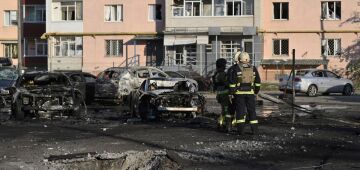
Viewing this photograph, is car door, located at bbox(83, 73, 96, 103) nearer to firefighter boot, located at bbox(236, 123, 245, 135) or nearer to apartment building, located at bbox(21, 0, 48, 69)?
firefighter boot, located at bbox(236, 123, 245, 135)

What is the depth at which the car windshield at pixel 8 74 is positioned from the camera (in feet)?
88.7

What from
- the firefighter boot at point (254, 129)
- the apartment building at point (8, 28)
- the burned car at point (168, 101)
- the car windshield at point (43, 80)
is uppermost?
the apartment building at point (8, 28)

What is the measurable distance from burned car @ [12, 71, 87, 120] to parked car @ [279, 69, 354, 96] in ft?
51.9

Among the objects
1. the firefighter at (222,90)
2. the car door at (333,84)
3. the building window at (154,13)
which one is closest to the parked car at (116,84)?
the firefighter at (222,90)

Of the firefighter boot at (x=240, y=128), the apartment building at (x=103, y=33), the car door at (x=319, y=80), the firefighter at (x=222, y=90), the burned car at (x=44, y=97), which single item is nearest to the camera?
the firefighter boot at (x=240, y=128)

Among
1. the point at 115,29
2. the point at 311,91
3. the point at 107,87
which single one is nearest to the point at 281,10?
the point at 115,29

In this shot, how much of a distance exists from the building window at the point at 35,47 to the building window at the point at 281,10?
20368mm

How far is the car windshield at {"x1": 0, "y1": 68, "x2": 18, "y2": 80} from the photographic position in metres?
27.0

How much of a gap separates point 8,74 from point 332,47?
27.2 metres

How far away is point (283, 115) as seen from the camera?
1962 centimetres

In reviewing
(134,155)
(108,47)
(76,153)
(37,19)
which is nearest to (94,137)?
(76,153)

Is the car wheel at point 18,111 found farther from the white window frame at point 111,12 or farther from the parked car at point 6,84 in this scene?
the white window frame at point 111,12

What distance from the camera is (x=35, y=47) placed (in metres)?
56.1

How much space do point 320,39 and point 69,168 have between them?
38871mm
